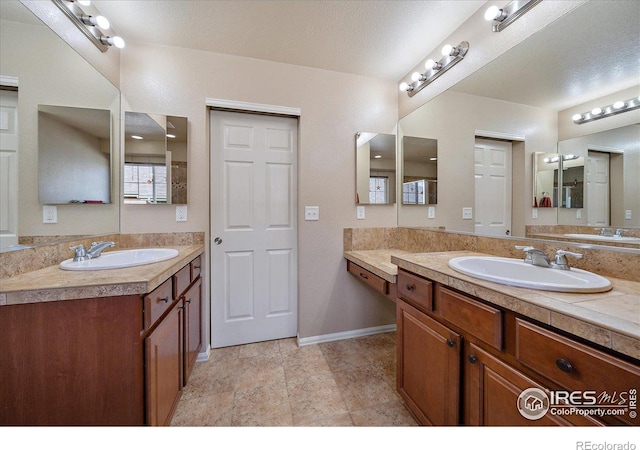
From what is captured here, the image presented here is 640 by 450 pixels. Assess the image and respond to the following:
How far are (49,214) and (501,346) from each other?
2.12m

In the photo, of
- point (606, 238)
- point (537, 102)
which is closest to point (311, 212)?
point (537, 102)

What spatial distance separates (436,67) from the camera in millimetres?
1710

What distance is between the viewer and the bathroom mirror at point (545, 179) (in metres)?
1.16

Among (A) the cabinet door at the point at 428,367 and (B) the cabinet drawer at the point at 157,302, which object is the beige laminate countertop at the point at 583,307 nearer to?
(A) the cabinet door at the point at 428,367

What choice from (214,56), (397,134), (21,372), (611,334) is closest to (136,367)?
(21,372)

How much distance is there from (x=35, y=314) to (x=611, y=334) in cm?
168

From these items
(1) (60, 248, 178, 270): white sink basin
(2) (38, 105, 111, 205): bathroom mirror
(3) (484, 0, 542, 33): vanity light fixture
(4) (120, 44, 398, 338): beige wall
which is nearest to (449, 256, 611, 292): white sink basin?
(4) (120, 44, 398, 338): beige wall

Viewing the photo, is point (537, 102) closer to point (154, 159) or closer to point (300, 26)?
point (300, 26)

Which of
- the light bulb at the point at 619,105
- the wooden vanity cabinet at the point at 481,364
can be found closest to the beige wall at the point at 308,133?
the wooden vanity cabinet at the point at 481,364

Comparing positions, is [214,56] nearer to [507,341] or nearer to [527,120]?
[527,120]

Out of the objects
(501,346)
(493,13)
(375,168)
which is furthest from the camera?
(375,168)

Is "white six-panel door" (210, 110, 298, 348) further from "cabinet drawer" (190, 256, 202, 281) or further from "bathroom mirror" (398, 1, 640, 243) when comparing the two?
"bathroom mirror" (398, 1, 640, 243)

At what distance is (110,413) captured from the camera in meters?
0.89

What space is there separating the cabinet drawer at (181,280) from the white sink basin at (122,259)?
110 millimetres
